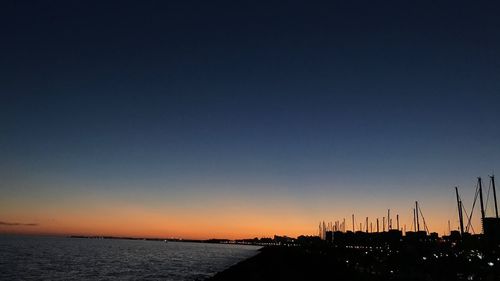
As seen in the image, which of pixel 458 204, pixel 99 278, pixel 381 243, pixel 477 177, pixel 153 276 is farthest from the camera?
pixel 381 243

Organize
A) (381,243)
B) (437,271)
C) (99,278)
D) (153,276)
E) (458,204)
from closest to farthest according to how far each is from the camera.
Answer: (437,271) → (99,278) → (153,276) → (458,204) → (381,243)

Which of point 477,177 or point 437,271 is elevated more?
point 477,177

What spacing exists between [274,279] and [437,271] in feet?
66.0

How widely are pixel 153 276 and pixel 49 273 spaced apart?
17.3 metres

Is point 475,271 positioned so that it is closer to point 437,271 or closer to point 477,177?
point 437,271

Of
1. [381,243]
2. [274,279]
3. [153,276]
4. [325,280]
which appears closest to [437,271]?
[325,280]

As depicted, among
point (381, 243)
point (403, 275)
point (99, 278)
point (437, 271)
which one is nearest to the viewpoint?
point (403, 275)

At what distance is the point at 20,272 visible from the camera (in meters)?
72.4

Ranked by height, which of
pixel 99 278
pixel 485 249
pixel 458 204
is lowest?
pixel 99 278

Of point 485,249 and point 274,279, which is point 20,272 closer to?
point 274,279

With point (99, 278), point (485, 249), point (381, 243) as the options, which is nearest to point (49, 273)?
point (99, 278)

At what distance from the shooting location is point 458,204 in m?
97.2

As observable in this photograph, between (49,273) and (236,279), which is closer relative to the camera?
(236,279)

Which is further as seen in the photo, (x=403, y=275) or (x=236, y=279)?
(x=236, y=279)
